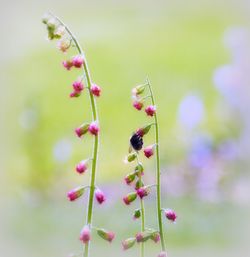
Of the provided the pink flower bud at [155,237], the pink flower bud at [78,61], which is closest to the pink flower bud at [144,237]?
the pink flower bud at [155,237]

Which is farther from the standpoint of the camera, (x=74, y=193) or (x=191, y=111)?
(x=191, y=111)

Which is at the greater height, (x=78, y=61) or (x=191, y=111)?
(x=191, y=111)

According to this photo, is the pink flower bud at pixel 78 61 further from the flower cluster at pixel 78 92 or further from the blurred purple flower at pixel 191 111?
the blurred purple flower at pixel 191 111

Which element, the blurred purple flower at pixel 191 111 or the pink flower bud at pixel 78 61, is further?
the blurred purple flower at pixel 191 111

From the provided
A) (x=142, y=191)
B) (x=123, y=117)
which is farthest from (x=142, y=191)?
(x=123, y=117)

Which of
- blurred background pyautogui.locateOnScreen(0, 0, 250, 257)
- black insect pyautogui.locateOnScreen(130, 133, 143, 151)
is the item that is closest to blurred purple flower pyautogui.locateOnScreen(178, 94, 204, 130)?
blurred background pyautogui.locateOnScreen(0, 0, 250, 257)

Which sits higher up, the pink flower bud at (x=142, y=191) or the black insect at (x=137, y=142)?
the black insect at (x=137, y=142)

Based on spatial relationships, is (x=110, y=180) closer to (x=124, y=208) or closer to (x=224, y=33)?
(x=124, y=208)

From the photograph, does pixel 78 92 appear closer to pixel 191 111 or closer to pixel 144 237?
pixel 144 237
